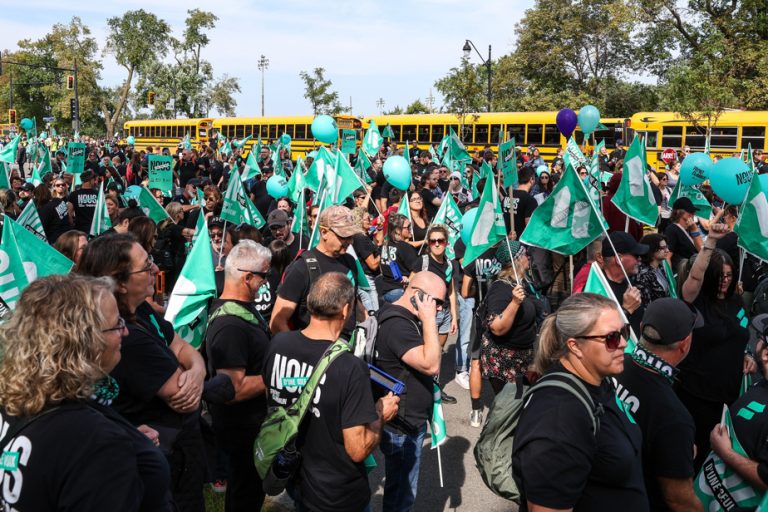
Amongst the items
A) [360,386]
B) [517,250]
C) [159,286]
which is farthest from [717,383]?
[159,286]

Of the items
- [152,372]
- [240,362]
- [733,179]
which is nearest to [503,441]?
[152,372]

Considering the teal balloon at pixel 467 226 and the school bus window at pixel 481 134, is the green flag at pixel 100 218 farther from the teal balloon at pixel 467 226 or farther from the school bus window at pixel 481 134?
the school bus window at pixel 481 134

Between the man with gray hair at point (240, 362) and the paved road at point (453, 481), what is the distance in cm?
106

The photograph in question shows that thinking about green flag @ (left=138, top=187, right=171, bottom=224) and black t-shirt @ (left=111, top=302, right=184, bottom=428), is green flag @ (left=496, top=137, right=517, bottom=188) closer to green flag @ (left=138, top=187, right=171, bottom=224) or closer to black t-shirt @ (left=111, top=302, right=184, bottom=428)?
green flag @ (left=138, top=187, right=171, bottom=224)

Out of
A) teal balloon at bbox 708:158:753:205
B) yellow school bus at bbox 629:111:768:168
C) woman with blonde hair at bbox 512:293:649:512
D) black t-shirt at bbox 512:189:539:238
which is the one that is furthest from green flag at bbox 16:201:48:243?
yellow school bus at bbox 629:111:768:168

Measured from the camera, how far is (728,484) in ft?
10.4

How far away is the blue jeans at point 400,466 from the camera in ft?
13.7

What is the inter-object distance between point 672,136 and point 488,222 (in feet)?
71.5

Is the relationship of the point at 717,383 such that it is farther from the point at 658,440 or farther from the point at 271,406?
the point at 271,406

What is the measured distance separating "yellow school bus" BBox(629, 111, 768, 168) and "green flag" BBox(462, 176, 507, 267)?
749 inches

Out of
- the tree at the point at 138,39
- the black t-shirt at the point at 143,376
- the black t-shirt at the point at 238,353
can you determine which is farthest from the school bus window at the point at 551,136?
the tree at the point at 138,39

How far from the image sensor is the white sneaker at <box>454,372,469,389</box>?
756cm

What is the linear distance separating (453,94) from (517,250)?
2340cm

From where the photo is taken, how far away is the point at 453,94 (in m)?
28.5
